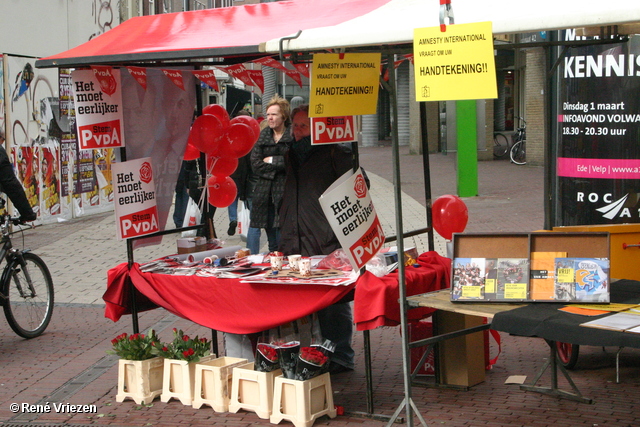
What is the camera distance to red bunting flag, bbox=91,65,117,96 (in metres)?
5.96

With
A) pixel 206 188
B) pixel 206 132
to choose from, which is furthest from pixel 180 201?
pixel 206 132

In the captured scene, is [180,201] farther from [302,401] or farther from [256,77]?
[302,401]

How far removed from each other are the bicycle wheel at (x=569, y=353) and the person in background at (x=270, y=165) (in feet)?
9.36

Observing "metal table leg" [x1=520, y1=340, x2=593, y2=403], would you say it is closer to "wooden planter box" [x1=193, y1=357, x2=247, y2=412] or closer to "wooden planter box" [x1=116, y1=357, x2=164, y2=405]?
"wooden planter box" [x1=193, y1=357, x2=247, y2=412]

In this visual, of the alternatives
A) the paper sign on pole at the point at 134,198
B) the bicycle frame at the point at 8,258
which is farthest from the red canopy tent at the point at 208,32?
the bicycle frame at the point at 8,258

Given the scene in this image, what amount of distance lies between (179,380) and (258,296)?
2.87 ft

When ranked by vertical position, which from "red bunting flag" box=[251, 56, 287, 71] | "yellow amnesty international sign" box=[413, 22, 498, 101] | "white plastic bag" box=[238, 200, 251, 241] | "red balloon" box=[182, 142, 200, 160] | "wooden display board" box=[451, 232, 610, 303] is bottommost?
"white plastic bag" box=[238, 200, 251, 241]

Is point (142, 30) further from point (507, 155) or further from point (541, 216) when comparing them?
point (507, 155)

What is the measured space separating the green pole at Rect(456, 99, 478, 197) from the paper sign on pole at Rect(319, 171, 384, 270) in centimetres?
1227

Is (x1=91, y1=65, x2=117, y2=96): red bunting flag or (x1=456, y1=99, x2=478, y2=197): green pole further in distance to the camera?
(x1=456, y1=99, x2=478, y2=197): green pole

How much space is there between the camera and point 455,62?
3.97 m

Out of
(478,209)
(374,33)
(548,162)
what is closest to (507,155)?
(478,209)

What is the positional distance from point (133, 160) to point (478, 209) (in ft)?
34.1

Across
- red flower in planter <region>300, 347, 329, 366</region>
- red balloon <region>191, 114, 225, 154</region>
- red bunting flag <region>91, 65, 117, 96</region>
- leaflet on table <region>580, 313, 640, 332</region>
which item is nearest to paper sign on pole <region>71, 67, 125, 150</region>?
red bunting flag <region>91, 65, 117, 96</region>
